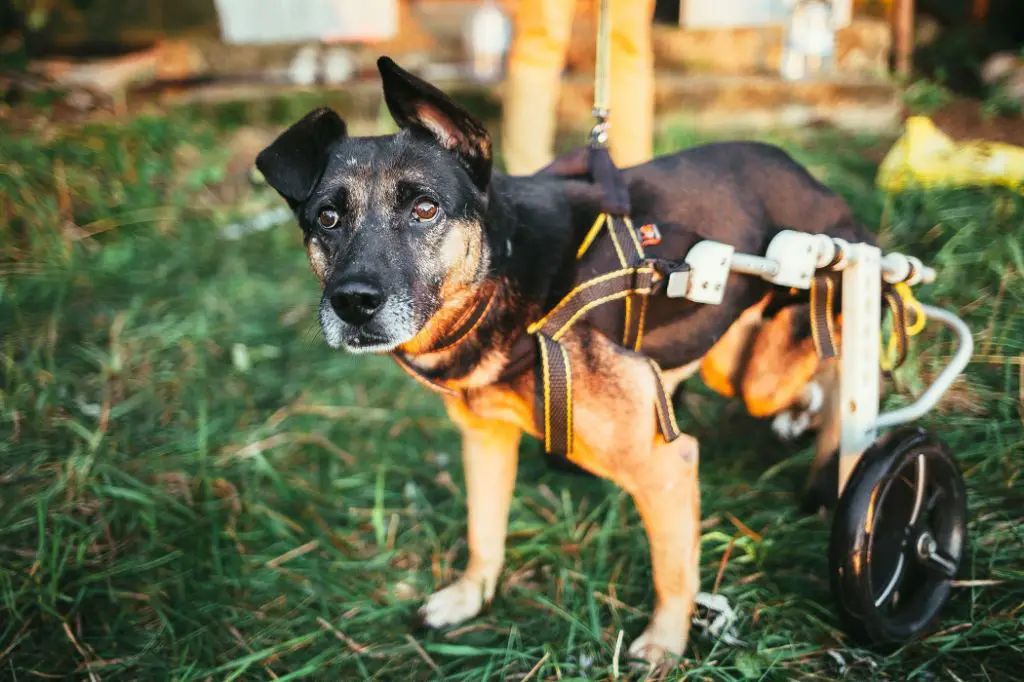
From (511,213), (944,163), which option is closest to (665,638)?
(511,213)

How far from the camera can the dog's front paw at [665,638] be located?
2.29 meters

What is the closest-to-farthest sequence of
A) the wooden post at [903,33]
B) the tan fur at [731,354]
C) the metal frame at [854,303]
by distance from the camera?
the metal frame at [854,303]
the tan fur at [731,354]
the wooden post at [903,33]

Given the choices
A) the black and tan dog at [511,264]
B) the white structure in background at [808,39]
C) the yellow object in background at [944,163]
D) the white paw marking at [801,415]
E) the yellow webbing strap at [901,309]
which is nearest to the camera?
the black and tan dog at [511,264]

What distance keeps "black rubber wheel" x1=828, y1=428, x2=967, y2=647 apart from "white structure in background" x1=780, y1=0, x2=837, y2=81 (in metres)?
4.87

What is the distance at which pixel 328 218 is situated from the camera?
2.02 meters

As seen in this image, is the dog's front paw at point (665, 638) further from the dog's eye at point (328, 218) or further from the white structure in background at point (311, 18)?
the white structure in background at point (311, 18)

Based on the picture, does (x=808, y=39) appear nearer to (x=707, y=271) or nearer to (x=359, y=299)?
(x=707, y=271)

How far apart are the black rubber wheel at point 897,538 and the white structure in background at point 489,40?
543cm

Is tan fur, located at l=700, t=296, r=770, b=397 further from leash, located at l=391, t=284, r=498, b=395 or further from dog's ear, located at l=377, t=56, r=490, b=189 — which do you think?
dog's ear, located at l=377, t=56, r=490, b=189

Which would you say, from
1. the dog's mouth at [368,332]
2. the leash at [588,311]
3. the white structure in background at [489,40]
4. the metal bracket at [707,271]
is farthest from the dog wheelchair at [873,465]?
the white structure in background at [489,40]

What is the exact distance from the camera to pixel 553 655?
229 cm

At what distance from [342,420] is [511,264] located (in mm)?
1884

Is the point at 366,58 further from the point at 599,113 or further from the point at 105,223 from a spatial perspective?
the point at 599,113

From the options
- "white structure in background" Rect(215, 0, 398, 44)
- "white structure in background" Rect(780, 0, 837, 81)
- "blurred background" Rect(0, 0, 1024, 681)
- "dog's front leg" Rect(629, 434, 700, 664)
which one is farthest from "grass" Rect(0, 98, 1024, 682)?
"white structure in background" Rect(215, 0, 398, 44)
